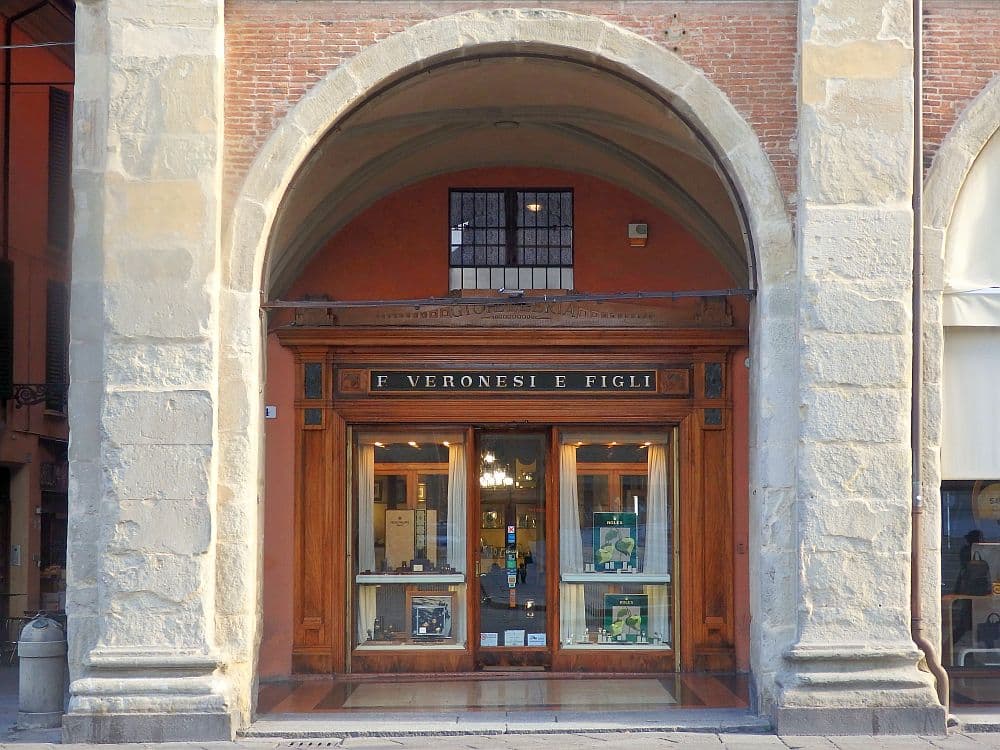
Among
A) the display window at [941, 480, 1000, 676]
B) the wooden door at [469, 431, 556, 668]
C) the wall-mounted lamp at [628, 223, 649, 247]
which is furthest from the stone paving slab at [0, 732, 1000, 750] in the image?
the wall-mounted lamp at [628, 223, 649, 247]

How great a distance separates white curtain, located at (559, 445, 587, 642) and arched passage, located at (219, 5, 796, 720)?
134 inches

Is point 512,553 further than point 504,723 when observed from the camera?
Yes

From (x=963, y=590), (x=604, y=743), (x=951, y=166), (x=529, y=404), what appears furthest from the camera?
(x=529, y=404)

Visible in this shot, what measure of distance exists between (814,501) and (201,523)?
4543mm

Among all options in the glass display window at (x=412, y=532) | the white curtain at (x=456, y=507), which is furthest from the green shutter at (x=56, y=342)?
the white curtain at (x=456, y=507)

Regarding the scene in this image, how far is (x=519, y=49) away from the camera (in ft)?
34.6

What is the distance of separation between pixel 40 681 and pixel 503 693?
159 inches

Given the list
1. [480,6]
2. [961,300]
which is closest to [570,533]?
[961,300]

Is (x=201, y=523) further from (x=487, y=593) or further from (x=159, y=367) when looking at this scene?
(x=487, y=593)

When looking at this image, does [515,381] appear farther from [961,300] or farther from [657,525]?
[961,300]

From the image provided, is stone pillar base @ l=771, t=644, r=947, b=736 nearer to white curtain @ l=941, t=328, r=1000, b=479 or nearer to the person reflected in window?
white curtain @ l=941, t=328, r=1000, b=479


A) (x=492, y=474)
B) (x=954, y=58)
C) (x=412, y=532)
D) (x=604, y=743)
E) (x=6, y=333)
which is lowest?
(x=604, y=743)

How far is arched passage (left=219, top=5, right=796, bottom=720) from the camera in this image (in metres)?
10.2

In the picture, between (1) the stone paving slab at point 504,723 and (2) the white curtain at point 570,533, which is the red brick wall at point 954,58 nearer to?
(1) the stone paving slab at point 504,723
